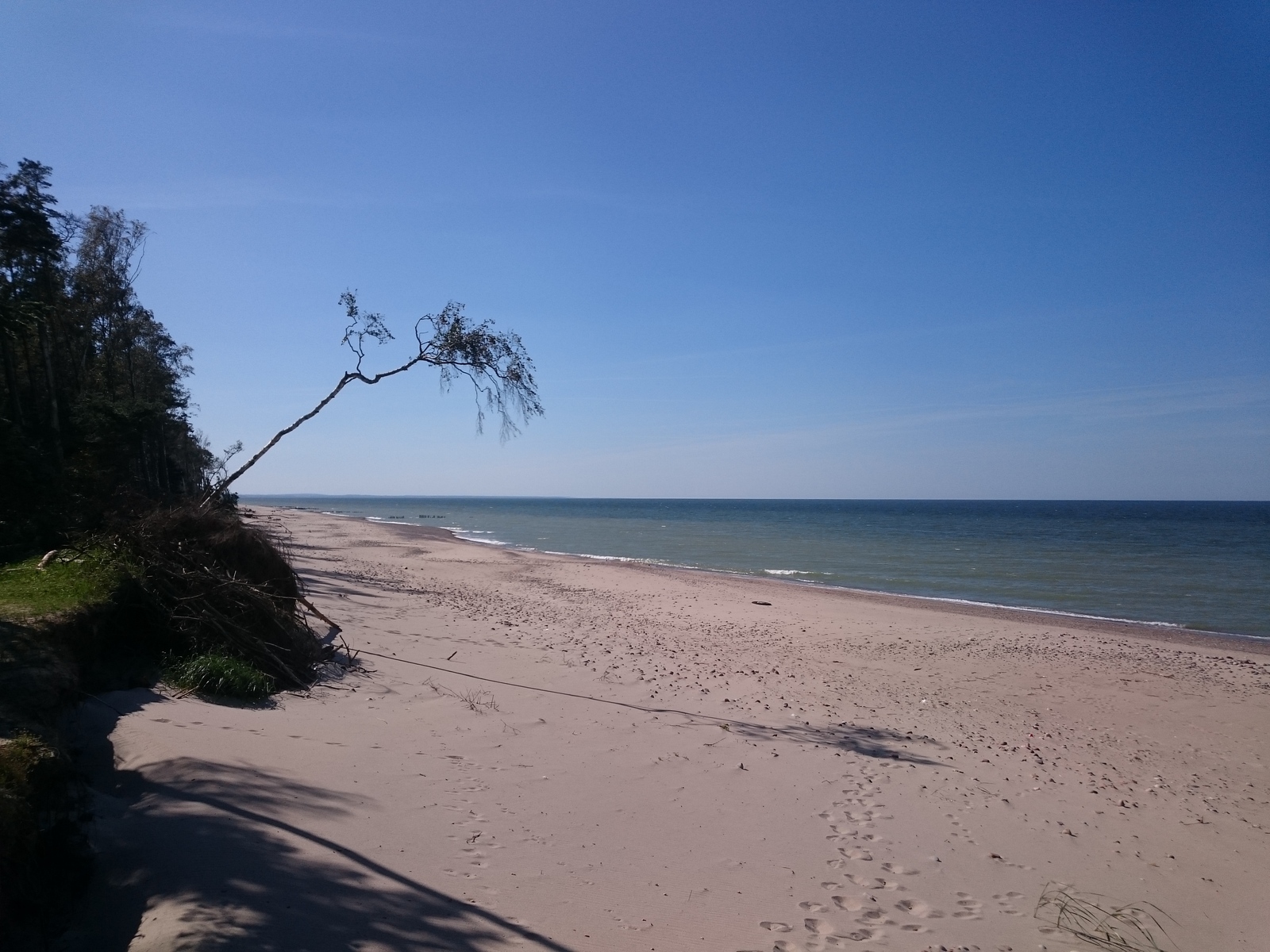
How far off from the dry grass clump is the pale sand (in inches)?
4.6

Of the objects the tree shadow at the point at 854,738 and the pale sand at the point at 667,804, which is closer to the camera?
the pale sand at the point at 667,804

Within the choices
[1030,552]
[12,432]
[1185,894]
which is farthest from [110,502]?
[1030,552]

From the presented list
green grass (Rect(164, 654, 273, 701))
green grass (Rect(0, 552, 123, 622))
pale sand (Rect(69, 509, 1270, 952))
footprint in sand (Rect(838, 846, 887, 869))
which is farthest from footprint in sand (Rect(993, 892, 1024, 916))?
green grass (Rect(0, 552, 123, 622))

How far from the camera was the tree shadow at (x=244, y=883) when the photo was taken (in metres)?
3.52

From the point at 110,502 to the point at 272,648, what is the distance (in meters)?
3.85

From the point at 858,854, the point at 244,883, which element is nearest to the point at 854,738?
the point at 858,854

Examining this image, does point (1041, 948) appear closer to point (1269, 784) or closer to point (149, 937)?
point (149, 937)

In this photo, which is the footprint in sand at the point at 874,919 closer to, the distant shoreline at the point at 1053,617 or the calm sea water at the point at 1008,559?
the distant shoreline at the point at 1053,617

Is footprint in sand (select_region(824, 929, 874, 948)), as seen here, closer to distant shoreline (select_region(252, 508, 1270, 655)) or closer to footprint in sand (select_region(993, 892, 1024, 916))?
footprint in sand (select_region(993, 892, 1024, 916))

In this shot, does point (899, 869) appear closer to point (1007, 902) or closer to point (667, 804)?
point (1007, 902)

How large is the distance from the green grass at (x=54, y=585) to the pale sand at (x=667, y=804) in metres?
0.99

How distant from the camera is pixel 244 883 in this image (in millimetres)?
3865

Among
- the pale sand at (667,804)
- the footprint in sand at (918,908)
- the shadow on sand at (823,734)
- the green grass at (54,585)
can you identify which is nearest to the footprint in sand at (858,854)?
the pale sand at (667,804)

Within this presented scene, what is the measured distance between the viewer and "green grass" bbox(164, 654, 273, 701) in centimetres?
704
